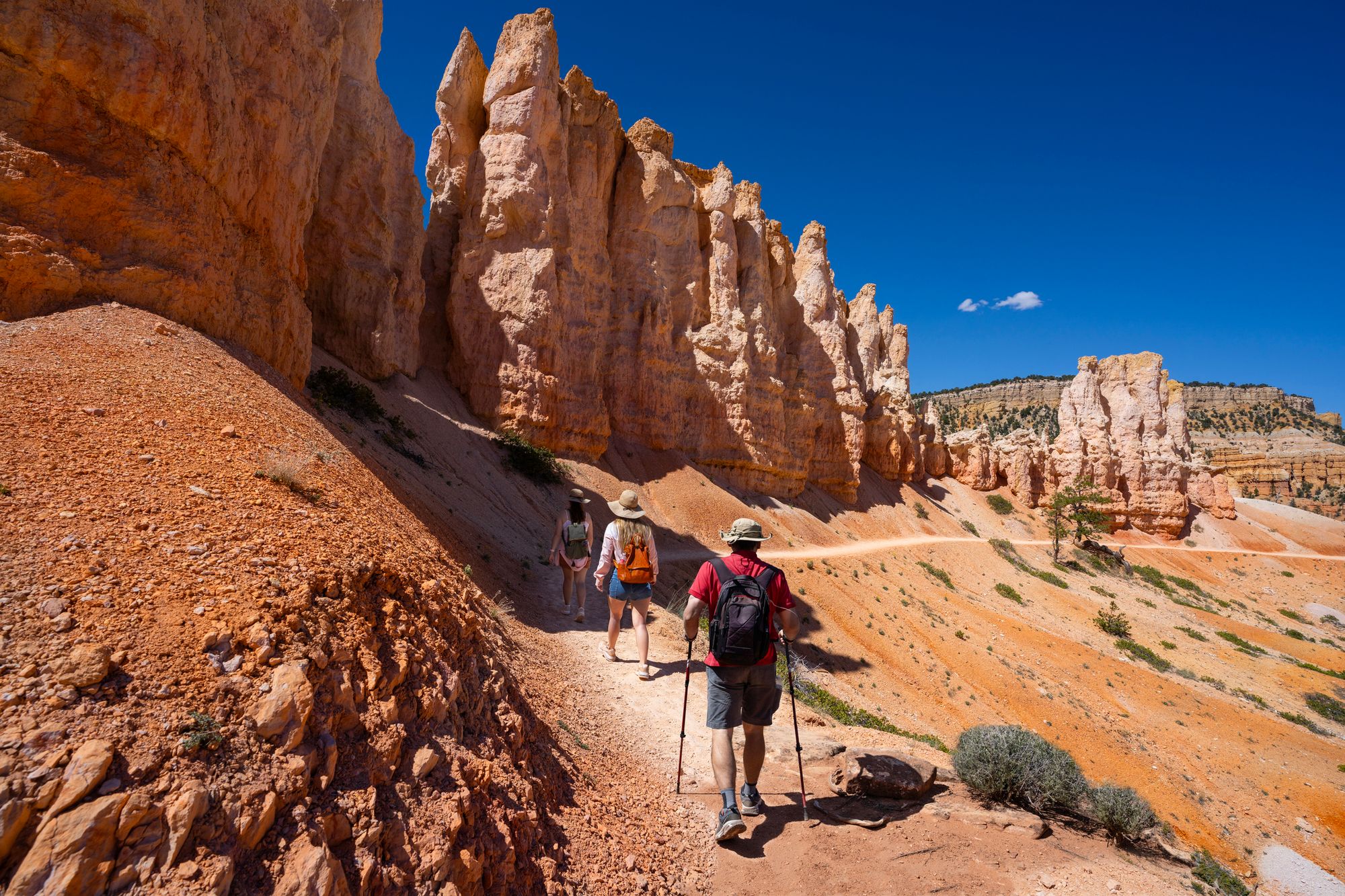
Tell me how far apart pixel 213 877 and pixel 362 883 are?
2.18 ft

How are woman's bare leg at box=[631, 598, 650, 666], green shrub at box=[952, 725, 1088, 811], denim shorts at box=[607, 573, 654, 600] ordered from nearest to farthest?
green shrub at box=[952, 725, 1088, 811] < woman's bare leg at box=[631, 598, 650, 666] < denim shorts at box=[607, 573, 654, 600]

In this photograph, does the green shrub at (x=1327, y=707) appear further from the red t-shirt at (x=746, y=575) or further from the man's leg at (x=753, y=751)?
the red t-shirt at (x=746, y=575)

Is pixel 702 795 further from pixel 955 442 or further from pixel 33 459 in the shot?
pixel 955 442

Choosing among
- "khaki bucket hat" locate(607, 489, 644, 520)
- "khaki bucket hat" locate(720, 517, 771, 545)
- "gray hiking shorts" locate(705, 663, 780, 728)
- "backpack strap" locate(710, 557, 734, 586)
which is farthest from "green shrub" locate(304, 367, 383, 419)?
"gray hiking shorts" locate(705, 663, 780, 728)

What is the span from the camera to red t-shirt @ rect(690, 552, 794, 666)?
4633 mm

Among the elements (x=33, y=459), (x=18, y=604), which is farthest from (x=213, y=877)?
(x=33, y=459)

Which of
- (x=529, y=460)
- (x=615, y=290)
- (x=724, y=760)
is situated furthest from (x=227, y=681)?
(x=615, y=290)

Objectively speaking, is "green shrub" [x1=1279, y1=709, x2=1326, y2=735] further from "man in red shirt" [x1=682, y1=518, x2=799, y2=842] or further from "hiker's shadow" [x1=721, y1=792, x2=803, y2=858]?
"man in red shirt" [x1=682, y1=518, x2=799, y2=842]

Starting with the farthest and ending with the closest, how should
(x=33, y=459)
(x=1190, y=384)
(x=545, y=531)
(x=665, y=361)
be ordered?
(x=1190, y=384) → (x=665, y=361) → (x=545, y=531) → (x=33, y=459)

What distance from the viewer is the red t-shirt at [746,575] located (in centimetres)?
463

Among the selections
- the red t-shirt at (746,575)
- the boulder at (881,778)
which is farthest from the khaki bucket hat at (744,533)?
the boulder at (881,778)

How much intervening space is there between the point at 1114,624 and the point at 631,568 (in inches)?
1046

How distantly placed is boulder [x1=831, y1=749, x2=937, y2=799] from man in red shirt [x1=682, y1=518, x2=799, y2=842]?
2.59 ft

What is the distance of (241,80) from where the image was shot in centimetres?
825
